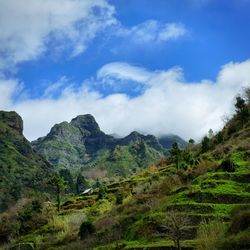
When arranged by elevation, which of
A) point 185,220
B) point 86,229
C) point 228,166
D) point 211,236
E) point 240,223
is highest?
point 228,166

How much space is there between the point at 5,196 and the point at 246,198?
144827 mm

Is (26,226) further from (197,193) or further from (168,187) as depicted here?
(197,193)

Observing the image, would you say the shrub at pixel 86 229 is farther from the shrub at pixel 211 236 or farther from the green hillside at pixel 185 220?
the shrub at pixel 211 236

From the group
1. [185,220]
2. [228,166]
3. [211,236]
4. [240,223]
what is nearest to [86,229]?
[228,166]

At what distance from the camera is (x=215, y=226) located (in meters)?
23.2

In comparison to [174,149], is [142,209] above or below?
below

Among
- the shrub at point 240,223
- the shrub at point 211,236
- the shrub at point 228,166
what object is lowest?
the shrub at point 211,236

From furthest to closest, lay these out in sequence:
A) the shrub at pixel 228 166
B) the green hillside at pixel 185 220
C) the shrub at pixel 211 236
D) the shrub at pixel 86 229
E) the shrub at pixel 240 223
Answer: the shrub at pixel 86 229 → the shrub at pixel 228 166 → the green hillside at pixel 185 220 → the shrub at pixel 240 223 → the shrub at pixel 211 236

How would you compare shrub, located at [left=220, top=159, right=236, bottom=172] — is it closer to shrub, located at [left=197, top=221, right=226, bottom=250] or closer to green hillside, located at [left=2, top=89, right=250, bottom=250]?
green hillside, located at [left=2, top=89, right=250, bottom=250]

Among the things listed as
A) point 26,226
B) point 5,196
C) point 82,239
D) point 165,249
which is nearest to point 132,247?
point 165,249

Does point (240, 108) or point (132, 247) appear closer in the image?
point (132, 247)

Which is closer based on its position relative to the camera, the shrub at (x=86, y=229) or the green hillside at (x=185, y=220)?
the green hillside at (x=185, y=220)

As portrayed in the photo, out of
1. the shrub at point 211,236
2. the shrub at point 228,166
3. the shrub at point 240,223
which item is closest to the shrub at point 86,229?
the shrub at point 228,166

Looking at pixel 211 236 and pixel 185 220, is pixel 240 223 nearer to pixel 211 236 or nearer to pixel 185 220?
pixel 211 236
